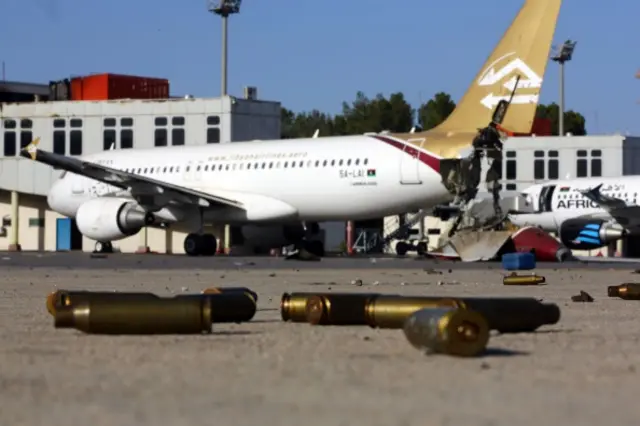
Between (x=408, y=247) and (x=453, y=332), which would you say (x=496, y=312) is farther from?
(x=408, y=247)

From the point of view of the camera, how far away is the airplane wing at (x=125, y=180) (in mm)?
42906

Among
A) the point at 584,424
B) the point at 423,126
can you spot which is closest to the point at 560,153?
the point at 584,424

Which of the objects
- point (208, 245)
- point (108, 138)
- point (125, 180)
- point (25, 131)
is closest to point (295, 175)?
point (208, 245)

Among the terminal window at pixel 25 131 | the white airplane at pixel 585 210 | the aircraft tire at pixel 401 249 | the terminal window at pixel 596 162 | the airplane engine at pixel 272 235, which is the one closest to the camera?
the white airplane at pixel 585 210

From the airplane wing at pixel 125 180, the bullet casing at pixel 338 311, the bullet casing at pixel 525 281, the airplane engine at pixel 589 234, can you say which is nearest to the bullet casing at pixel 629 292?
the bullet casing at pixel 525 281

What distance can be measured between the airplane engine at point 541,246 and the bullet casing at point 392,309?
26.0 metres

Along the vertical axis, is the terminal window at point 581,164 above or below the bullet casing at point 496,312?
above

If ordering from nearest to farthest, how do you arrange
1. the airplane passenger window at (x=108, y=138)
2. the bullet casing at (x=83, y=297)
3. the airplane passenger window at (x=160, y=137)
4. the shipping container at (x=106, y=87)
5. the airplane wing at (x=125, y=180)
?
the bullet casing at (x=83, y=297)
the airplane wing at (x=125, y=180)
the airplane passenger window at (x=160, y=137)
the airplane passenger window at (x=108, y=138)
the shipping container at (x=106, y=87)

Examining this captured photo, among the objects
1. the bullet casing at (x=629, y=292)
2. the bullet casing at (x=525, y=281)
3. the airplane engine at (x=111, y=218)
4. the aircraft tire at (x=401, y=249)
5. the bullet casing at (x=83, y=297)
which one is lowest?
the aircraft tire at (x=401, y=249)

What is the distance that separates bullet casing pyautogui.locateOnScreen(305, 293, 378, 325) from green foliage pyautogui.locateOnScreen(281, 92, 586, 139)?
127 meters

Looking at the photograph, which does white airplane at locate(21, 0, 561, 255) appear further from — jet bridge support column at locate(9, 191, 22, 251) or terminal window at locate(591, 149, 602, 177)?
terminal window at locate(591, 149, 602, 177)

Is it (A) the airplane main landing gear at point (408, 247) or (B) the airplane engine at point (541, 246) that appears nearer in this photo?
(B) the airplane engine at point (541, 246)

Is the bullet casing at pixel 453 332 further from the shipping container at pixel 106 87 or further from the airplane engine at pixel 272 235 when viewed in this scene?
the shipping container at pixel 106 87

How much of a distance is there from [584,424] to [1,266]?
85.8ft
